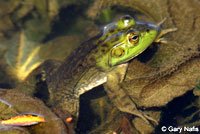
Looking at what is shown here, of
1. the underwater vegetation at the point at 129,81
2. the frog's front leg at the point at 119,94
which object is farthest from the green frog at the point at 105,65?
the underwater vegetation at the point at 129,81

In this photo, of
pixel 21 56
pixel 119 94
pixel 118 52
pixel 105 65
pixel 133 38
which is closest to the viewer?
pixel 133 38

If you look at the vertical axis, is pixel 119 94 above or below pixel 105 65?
below

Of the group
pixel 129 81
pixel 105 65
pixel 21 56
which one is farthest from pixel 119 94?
pixel 21 56

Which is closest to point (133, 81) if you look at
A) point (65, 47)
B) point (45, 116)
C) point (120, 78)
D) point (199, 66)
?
point (120, 78)

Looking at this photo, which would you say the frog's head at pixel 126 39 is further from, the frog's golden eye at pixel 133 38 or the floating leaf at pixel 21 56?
the floating leaf at pixel 21 56

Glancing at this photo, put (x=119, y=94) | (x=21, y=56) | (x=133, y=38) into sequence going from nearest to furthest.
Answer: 1. (x=133, y=38)
2. (x=119, y=94)
3. (x=21, y=56)

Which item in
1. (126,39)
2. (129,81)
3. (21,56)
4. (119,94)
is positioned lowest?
(119,94)

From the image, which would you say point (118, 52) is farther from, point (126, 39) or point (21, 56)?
point (21, 56)

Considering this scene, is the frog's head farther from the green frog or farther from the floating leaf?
the floating leaf
